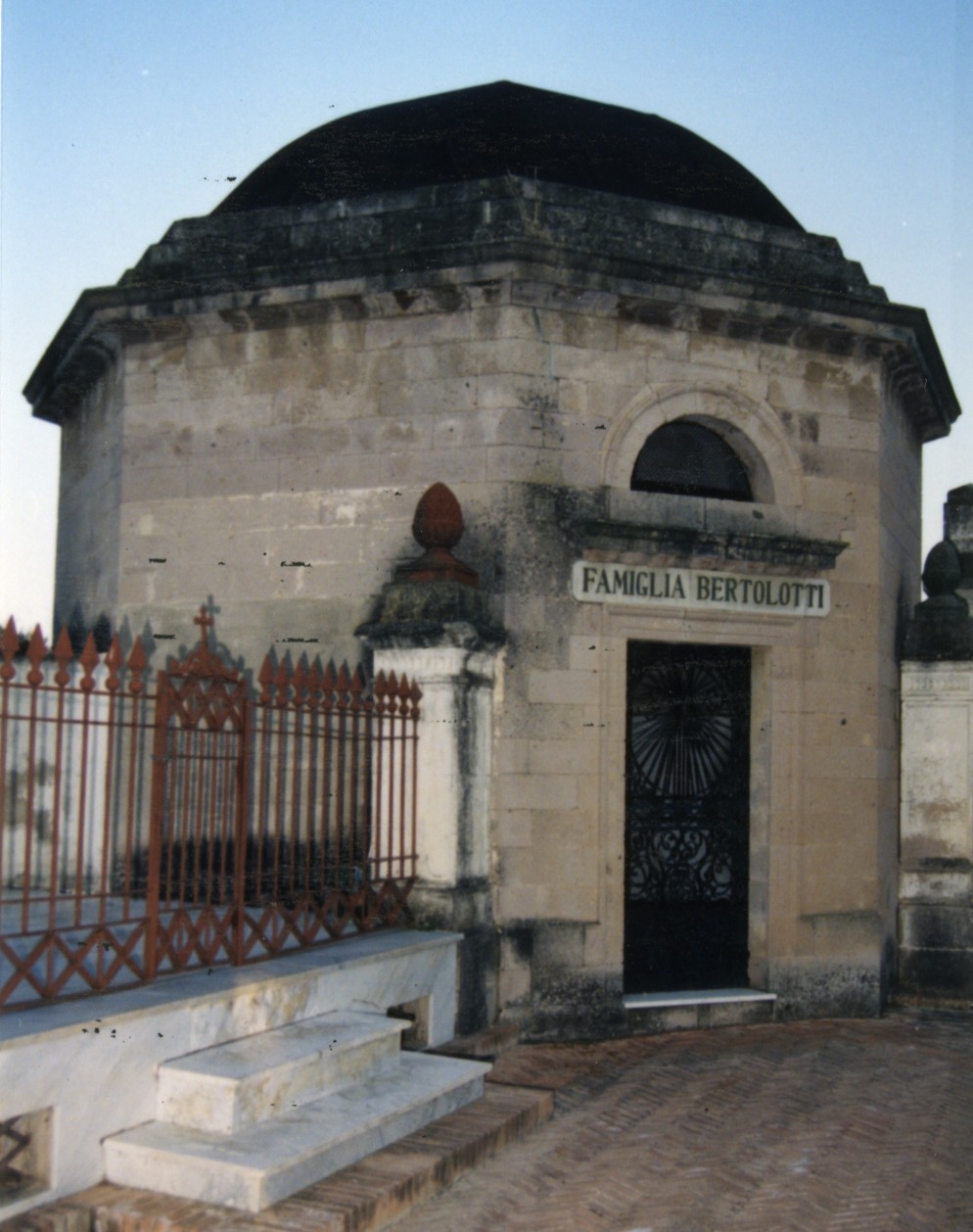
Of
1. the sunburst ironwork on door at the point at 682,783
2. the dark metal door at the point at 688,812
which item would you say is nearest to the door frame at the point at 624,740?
the dark metal door at the point at 688,812

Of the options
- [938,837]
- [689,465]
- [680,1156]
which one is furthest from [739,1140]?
[689,465]

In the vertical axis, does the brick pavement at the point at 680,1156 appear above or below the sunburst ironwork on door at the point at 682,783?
below

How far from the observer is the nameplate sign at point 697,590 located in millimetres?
8641

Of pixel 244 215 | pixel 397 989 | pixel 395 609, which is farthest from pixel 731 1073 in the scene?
pixel 244 215

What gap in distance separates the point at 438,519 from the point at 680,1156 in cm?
387

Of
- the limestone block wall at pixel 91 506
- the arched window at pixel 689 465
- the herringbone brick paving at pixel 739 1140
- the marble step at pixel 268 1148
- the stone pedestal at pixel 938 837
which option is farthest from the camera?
the stone pedestal at pixel 938 837

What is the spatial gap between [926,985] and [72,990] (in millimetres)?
6999

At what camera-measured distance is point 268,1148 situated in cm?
519

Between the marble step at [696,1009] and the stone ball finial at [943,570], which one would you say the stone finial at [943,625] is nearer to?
the stone ball finial at [943,570]

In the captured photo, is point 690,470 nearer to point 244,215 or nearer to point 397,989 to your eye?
point 244,215

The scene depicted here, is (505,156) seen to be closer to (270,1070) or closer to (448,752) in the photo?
(448,752)

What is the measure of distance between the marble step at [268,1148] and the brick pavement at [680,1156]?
7 centimetres

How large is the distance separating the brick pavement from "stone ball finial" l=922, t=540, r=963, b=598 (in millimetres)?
3735

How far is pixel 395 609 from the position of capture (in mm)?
7996
